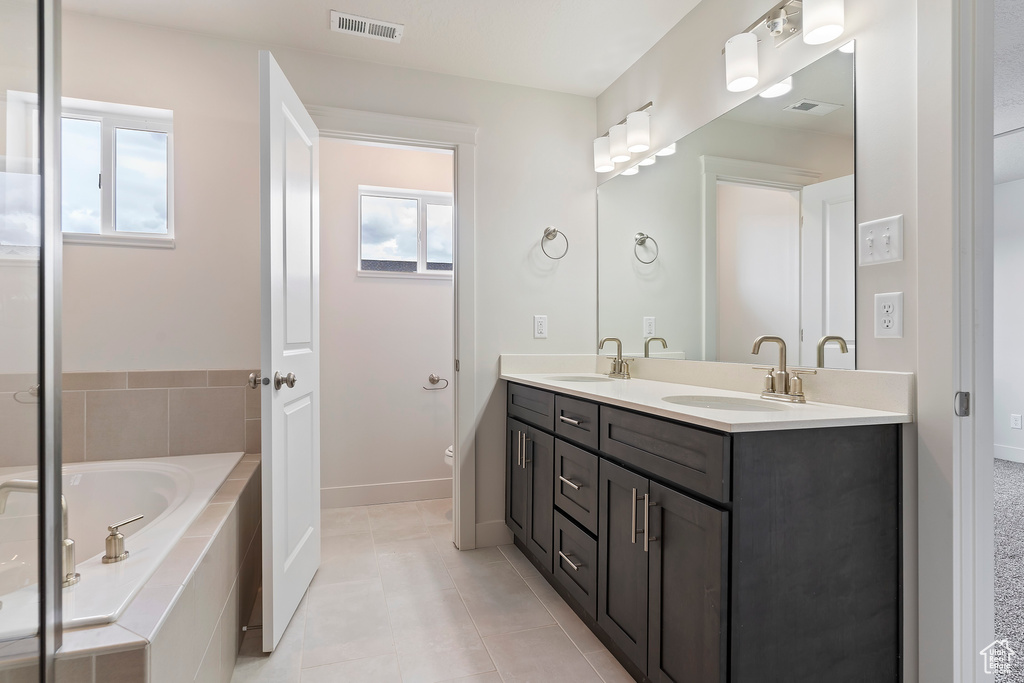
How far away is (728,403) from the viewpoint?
1673 millimetres

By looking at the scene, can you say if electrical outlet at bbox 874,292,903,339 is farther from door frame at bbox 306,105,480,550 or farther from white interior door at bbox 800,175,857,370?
door frame at bbox 306,105,480,550

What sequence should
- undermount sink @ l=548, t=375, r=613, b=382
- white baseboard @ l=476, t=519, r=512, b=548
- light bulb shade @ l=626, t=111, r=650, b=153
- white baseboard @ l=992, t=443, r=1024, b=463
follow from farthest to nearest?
1. white baseboard @ l=992, t=443, r=1024, b=463
2. white baseboard @ l=476, t=519, r=512, b=548
3. undermount sink @ l=548, t=375, r=613, b=382
4. light bulb shade @ l=626, t=111, r=650, b=153

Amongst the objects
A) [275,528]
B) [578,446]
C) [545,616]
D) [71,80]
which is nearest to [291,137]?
[71,80]

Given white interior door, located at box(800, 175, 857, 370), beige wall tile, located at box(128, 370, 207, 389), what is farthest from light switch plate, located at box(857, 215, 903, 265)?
beige wall tile, located at box(128, 370, 207, 389)

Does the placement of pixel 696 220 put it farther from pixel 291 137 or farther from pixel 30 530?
pixel 30 530

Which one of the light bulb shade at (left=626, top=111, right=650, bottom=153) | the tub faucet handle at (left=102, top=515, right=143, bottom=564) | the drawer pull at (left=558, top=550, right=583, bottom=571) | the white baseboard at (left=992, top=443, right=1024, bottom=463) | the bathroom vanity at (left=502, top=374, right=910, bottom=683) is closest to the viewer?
the bathroom vanity at (left=502, top=374, right=910, bottom=683)

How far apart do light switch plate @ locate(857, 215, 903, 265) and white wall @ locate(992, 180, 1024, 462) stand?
3684 millimetres

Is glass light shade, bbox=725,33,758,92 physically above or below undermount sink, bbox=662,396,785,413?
above

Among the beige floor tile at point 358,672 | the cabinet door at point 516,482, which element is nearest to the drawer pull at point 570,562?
the cabinet door at point 516,482

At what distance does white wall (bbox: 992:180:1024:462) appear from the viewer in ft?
12.6

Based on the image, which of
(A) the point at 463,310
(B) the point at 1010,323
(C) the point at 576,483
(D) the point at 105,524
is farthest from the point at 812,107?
(B) the point at 1010,323

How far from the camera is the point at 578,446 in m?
1.85

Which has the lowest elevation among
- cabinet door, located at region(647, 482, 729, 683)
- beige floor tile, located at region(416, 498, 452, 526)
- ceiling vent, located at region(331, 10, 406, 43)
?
beige floor tile, located at region(416, 498, 452, 526)

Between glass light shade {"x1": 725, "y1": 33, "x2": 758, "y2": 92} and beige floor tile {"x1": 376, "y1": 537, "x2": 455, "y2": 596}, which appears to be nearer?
glass light shade {"x1": 725, "y1": 33, "x2": 758, "y2": 92}
